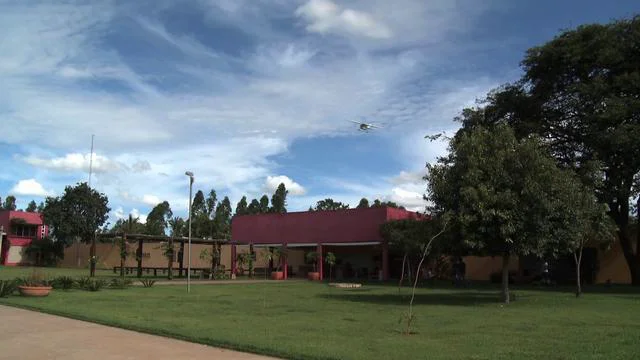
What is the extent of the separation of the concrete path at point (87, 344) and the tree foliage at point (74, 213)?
6366cm

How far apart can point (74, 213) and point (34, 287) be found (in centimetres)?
5709

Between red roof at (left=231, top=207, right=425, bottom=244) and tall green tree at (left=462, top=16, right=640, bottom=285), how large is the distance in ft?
39.8

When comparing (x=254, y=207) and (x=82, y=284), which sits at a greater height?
Answer: (x=254, y=207)

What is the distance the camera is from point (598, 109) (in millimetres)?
32469

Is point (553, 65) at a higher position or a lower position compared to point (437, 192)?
higher

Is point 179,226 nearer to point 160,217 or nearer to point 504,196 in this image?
point 160,217

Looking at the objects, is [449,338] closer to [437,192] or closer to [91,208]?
[437,192]

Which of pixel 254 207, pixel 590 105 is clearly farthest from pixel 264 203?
pixel 590 105

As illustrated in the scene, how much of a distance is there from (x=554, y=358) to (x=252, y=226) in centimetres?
4714

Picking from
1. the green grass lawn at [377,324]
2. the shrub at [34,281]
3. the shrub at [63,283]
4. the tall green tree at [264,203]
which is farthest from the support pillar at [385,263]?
the tall green tree at [264,203]

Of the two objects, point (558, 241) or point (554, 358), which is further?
point (558, 241)

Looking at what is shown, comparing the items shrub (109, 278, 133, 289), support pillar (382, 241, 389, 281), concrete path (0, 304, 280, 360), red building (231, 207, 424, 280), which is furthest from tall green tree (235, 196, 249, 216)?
concrete path (0, 304, 280, 360)

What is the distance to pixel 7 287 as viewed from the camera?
22.2 metres

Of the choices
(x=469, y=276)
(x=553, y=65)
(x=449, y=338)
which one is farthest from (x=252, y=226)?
(x=449, y=338)
